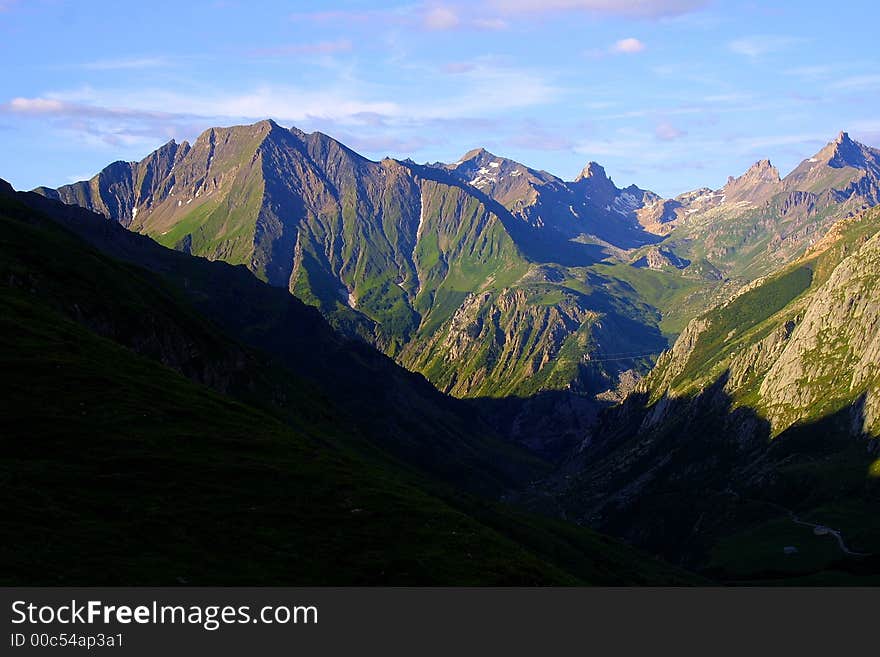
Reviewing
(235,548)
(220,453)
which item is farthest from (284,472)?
(235,548)

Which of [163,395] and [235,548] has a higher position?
[163,395]

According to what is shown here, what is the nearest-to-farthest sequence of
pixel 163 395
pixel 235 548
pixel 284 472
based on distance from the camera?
1. pixel 235 548
2. pixel 284 472
3. pixel 163 395
